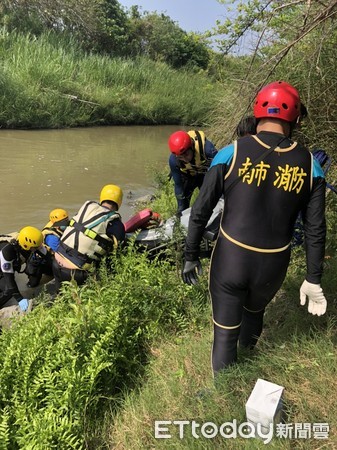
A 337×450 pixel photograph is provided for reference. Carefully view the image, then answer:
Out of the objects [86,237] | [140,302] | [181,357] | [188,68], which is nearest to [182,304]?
[140,302]

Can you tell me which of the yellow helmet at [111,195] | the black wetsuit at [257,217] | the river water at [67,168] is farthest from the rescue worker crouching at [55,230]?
the black wetsuit at [257,217]

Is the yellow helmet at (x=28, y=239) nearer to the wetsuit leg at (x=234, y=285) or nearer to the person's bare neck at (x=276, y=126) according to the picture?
the wetsuit leg at (x=234, y=285)

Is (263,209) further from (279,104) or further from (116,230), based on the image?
(116,230)

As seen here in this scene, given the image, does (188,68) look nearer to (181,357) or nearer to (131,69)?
(131,69)

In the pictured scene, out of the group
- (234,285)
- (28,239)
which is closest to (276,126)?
(234,285)

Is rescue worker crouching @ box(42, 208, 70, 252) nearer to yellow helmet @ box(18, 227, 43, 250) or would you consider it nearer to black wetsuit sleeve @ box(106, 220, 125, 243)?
yellow helmet @ box(18, 227, 43, 250)

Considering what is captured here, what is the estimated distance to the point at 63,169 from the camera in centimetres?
952

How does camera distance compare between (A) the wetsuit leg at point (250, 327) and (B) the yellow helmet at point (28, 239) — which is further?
(B) the yellow helmet at point (28, 239)

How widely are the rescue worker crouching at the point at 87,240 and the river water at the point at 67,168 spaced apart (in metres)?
2.53

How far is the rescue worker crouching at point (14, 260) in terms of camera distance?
165 inches

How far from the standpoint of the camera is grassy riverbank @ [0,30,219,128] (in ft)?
46.0

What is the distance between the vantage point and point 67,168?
9.64 m

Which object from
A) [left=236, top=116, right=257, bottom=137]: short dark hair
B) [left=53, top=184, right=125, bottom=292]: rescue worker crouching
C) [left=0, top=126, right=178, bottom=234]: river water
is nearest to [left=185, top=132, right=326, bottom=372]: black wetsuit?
[left=236, top=116, right=257, bottom=137]: short dark hair

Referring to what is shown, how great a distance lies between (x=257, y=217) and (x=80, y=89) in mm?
15555
